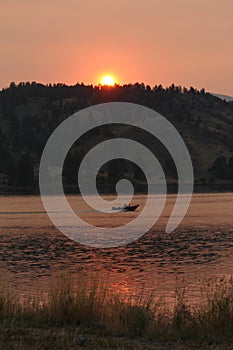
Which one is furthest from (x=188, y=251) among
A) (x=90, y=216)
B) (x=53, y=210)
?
(x=53, y=210)

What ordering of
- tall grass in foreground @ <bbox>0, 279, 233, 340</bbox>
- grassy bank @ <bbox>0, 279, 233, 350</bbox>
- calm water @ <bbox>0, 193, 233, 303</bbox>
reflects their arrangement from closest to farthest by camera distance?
1. grassy bank @ <bbox>0, 279, 233, 350</bbox>
2. tall grass in foreground @ <bbox>0, 279, 233, 340</bbox>
3. calm water @ <bbox>0, 193, 233, 303</bbox>

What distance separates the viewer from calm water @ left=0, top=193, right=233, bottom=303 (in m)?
37.7

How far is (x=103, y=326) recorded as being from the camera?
1812 centimetres

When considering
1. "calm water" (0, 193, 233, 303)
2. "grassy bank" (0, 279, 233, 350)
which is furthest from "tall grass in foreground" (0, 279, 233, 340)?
"calm water" (0, 193, 233, 303)

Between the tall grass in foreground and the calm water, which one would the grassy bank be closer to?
→ the tall grass in foreground

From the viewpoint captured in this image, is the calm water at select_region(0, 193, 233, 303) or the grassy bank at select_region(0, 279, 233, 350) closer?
the grassy bank at select_region(0, 279, 233, 350)

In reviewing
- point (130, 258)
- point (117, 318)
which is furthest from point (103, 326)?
point (130, 258)

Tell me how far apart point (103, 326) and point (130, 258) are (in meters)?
34.5

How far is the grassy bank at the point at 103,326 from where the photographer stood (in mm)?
15867

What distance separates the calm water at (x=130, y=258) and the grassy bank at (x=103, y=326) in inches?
434

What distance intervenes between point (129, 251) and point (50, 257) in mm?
8237

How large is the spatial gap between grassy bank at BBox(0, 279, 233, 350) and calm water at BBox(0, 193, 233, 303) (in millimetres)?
11025

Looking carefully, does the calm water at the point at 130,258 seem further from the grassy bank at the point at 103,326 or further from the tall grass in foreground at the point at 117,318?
the grassy bank at the point at 103,326

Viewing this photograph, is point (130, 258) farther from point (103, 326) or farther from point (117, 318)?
point (103, 326)
